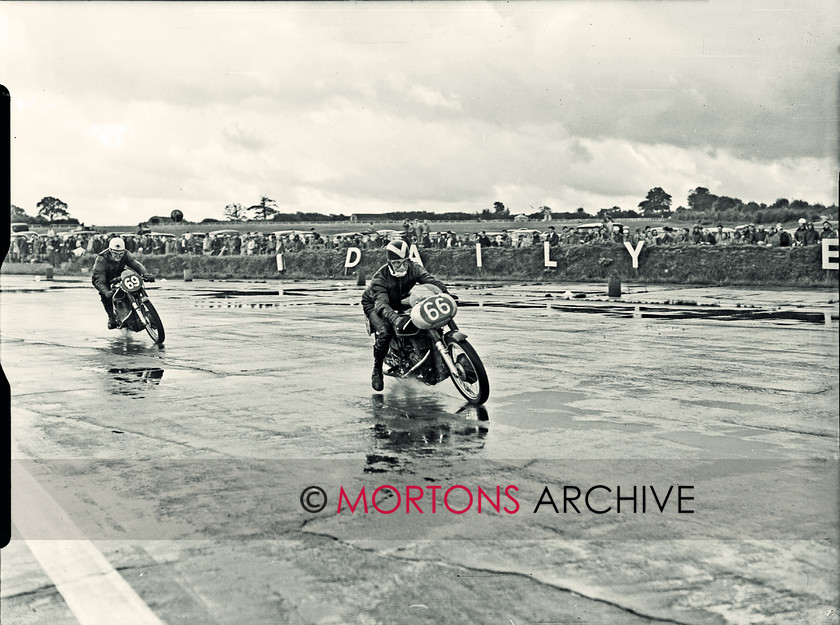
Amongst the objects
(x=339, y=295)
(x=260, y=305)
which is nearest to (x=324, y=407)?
(x=260, y=305)

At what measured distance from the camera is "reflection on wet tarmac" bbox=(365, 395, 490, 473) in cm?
636

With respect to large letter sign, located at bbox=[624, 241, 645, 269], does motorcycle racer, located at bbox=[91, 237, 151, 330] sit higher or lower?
lower

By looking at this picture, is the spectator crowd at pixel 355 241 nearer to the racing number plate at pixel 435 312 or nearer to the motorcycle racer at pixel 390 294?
the motorcycle racer at pixel 390 294

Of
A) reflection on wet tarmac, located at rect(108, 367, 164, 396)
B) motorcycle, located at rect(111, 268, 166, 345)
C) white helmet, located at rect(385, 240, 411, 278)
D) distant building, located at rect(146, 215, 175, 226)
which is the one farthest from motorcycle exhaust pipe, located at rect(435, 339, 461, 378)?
distant building, located at rect(146, 215, 175, 226)

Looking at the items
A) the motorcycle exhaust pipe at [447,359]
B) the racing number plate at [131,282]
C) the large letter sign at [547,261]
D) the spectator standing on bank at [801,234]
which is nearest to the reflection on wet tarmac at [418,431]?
the motorcycle exhaust pipe at [447,359]

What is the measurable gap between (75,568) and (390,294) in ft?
18.8

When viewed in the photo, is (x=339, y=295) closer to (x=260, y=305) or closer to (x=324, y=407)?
(x=260, y=305)

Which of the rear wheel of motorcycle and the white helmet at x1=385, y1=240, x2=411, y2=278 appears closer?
the white helmet at x1=385, y1=240, x2=411, y2=278

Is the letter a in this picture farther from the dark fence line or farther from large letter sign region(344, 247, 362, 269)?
large letter sign region(344, 247, 362, 269)

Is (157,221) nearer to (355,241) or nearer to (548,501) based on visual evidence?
(355,241)

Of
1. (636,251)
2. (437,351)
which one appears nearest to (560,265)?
(636,251)

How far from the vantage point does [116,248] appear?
14891mm

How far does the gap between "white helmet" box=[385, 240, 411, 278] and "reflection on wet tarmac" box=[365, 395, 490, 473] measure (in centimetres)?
129

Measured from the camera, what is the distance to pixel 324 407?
27.8 feet
